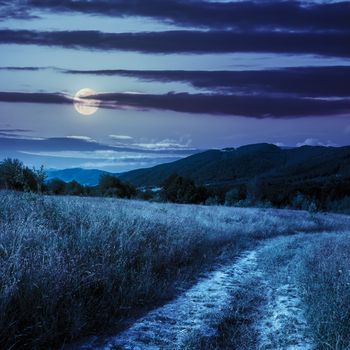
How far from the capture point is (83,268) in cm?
685

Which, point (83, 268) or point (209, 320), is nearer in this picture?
point (209, 320)

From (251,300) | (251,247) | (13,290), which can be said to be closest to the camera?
(13,290)

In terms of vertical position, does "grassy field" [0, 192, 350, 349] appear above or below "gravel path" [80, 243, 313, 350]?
above

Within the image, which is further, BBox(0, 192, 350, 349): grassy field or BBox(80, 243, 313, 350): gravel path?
BBox(80, 243, 313, 350): gravel path

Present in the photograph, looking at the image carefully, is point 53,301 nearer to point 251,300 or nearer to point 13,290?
point 13,290

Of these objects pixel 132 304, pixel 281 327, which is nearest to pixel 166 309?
pixel 132 304

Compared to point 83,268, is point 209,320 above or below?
below

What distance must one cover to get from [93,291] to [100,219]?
10.5 feet

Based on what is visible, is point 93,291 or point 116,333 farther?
point 93,291

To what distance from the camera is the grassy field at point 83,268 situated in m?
5.48

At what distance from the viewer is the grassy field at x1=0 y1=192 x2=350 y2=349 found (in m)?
5.48

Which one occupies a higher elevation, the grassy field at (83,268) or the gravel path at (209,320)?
the grassy field at (83,268)

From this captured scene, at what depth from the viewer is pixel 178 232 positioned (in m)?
12.0

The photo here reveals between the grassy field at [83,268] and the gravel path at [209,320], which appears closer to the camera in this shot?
the grassy field at [83,268]
